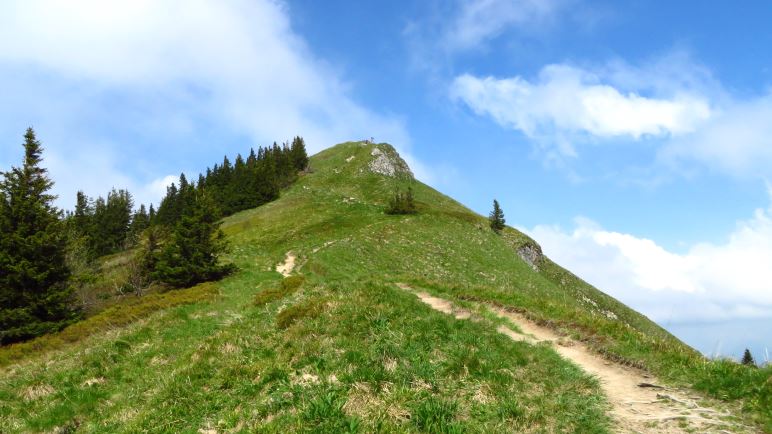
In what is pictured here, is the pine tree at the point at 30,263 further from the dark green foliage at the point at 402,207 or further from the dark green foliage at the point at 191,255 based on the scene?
the dark green foliage at the point at 402,207

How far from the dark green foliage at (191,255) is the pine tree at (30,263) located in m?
7.65

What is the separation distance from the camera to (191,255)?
3878cm

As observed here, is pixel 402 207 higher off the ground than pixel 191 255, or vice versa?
pixel 402 207

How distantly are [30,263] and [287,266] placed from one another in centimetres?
1889

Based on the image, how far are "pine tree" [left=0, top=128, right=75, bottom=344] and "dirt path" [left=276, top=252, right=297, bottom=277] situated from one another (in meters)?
15.5

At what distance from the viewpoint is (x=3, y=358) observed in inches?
949

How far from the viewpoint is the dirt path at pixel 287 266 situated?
38938 millimetres

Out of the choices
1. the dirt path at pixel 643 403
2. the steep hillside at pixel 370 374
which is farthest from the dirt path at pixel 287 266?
the dirt path at pixel 643 403

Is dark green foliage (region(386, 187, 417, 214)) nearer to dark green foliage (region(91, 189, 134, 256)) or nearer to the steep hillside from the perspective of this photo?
the steep hillside

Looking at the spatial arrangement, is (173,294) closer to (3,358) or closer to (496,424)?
(3,358)

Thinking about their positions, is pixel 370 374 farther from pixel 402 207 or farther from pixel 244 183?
pixel 244 183

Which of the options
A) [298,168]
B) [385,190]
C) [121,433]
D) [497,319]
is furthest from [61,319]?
[298,168]

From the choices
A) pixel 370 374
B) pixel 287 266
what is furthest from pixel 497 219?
pixel 370 374

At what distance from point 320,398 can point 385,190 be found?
75466 mm
